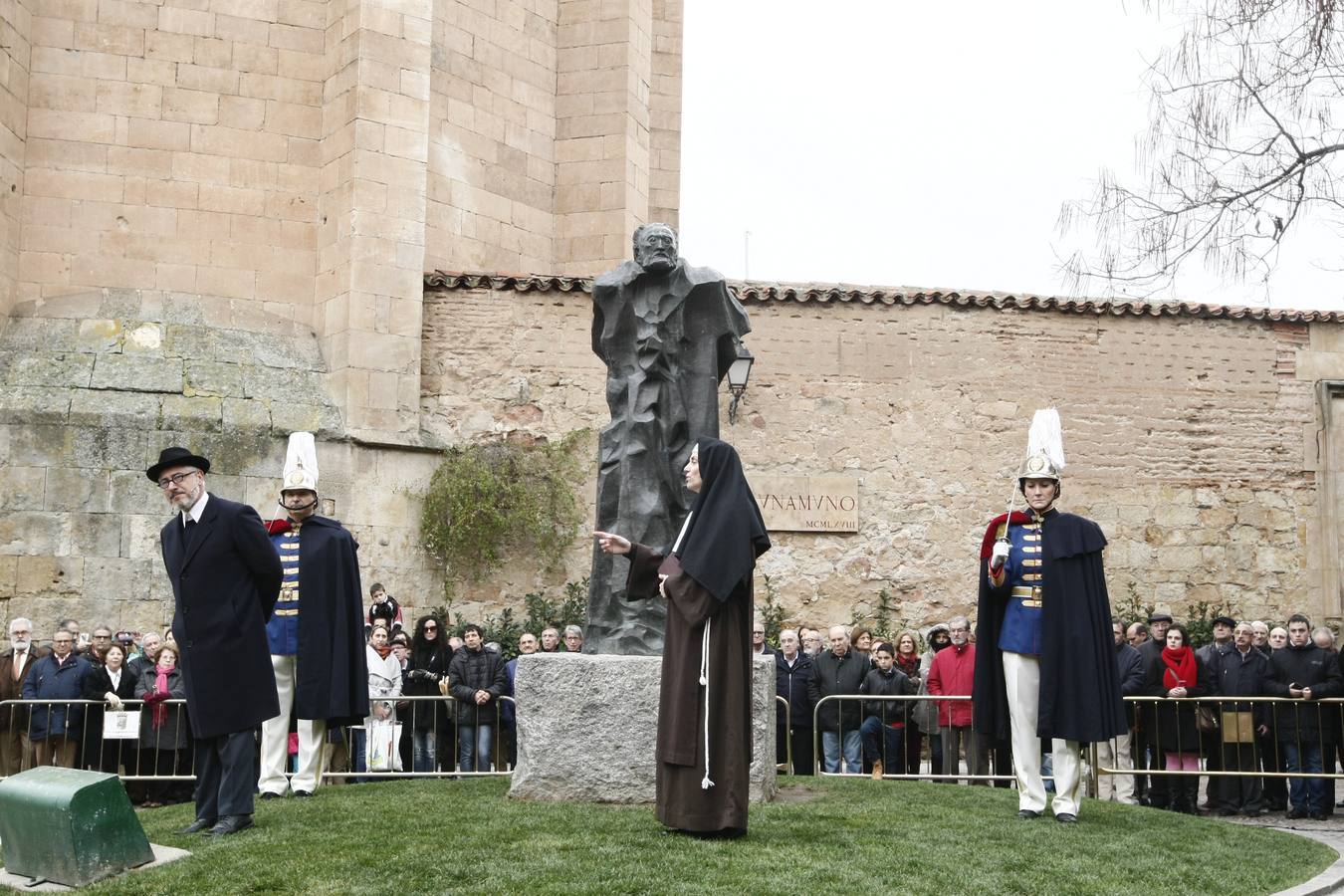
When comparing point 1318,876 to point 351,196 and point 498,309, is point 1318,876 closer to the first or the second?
point 498,309

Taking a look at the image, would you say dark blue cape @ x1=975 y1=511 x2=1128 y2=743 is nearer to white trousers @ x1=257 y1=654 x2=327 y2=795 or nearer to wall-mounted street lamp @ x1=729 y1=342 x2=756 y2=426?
white trousers @ x1=257 y1=654 x2=327 y2=795

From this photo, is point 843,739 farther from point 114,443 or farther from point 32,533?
point 32,533

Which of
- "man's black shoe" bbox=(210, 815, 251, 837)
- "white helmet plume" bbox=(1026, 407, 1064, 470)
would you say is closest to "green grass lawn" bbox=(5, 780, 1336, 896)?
"man's black shoe" bbox=(210, 815, 251, 837)

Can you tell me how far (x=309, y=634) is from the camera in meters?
8.91

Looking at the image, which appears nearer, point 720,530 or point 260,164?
point 720,530

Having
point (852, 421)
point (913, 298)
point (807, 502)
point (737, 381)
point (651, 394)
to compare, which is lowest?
point (807, 502)

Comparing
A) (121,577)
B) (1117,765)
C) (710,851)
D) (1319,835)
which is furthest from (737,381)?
(710,851)

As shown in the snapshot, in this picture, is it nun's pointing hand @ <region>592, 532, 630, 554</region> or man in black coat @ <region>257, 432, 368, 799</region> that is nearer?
nun's pointing hand @ <region>592, 532, 630, 554</region>

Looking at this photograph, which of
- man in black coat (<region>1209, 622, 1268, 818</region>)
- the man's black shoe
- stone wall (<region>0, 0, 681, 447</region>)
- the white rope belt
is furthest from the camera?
stone wall (<region>0, 0, 681, 447</region>)

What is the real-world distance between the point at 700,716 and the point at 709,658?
27 cm

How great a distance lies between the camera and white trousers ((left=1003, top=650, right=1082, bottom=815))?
841 cm

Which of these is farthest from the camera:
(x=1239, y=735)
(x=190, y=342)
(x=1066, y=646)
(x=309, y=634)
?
(x=190, y=342)

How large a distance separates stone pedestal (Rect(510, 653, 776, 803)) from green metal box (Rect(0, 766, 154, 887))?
7.32ft

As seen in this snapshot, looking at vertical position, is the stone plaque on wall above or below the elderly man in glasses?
above
